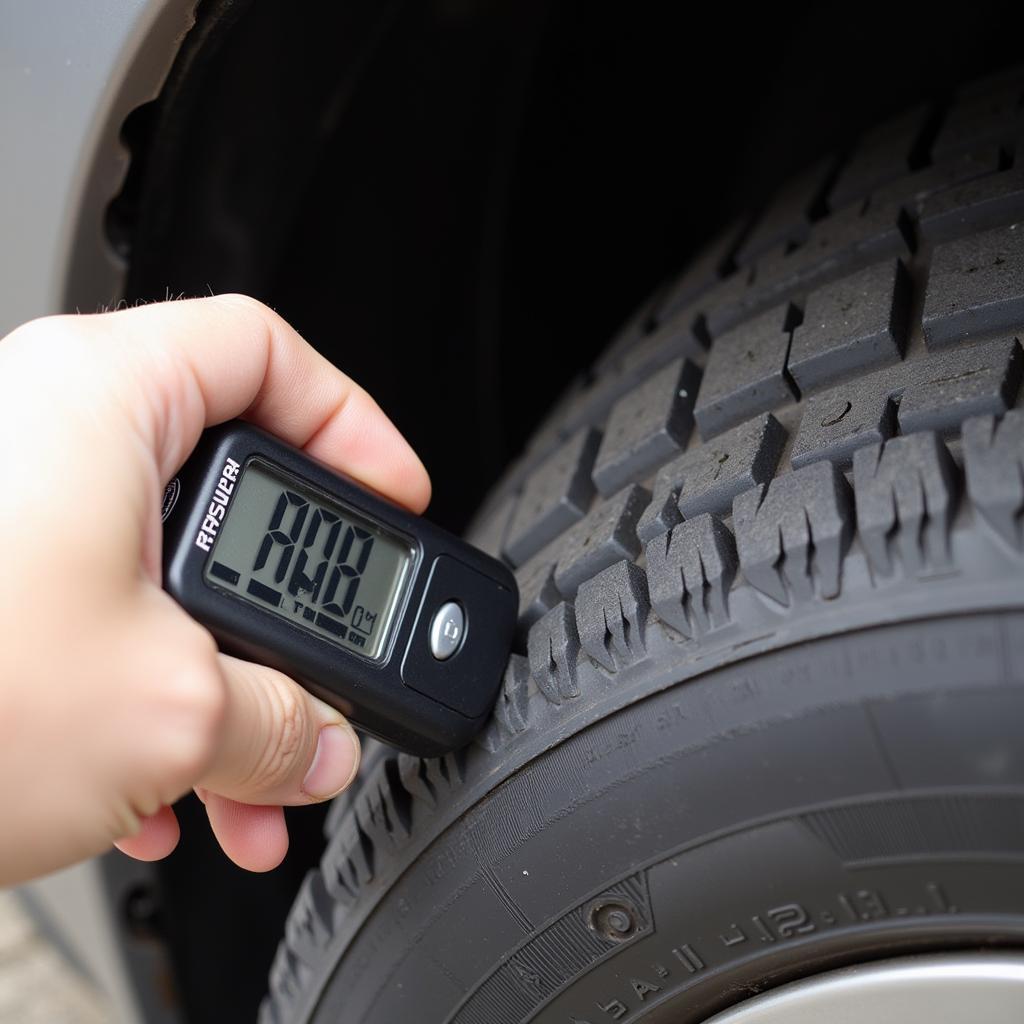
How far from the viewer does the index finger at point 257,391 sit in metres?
0.67

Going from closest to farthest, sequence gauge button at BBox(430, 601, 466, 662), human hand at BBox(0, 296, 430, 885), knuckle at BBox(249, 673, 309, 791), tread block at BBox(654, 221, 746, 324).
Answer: human hand at BBox(0, 296, 430, 885) → knuckle at BBox(249, 673, 309, 791) → gauge button at BBox(430, 601, 466, 662) → tread block at BBox(654, 221, 746, 324)

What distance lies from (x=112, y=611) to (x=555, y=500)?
380mm

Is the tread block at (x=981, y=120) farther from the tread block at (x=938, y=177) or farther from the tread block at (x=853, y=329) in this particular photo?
the tread block at (x=853, y=329)

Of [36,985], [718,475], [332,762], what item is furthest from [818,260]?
[36,985]

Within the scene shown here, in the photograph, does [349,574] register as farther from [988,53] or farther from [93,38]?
[988,53]

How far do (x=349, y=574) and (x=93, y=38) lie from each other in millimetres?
363

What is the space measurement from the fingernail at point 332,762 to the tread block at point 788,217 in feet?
1.69

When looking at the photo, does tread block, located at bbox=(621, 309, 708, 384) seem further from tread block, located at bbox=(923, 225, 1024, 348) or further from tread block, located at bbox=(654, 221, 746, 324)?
tread block, located at bbox=(923, 225, 1024, 348)

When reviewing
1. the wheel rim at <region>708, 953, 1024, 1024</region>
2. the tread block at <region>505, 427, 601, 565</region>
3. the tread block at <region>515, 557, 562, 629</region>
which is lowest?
the wheel rim at <region>708, 953, 1024, 1024</region>

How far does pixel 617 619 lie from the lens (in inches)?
28.0

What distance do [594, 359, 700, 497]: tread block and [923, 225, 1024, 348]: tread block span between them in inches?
7.1

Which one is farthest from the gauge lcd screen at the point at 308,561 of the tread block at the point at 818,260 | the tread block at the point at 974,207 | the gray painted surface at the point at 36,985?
the gray painted surface at the point at 36,985

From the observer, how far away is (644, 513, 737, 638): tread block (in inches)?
26.4

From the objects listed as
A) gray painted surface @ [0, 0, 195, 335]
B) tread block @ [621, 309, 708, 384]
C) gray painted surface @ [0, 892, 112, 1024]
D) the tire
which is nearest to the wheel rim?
the tire
